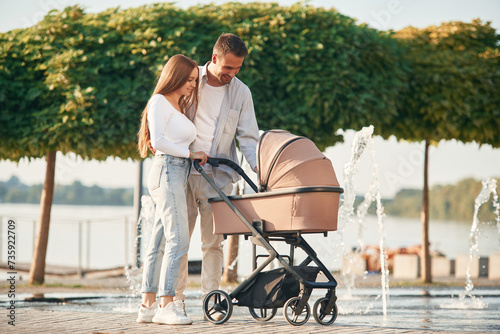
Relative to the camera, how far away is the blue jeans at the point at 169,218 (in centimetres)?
493

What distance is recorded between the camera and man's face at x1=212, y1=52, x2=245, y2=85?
5066mm

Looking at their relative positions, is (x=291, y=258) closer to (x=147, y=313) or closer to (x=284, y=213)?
(x=284, y=213)

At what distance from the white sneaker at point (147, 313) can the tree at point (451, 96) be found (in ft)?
22.1

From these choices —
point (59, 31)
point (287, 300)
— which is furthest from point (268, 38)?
point (287, 300)

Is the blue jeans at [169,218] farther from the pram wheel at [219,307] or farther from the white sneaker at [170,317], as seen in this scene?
the pram wheel at [219,307]

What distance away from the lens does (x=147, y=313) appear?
16.7 ft

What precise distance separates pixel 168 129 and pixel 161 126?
0.21 feet

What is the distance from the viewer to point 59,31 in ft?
34.2

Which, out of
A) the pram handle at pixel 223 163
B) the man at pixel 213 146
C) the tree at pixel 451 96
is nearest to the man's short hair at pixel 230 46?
the man at pixel 213 146

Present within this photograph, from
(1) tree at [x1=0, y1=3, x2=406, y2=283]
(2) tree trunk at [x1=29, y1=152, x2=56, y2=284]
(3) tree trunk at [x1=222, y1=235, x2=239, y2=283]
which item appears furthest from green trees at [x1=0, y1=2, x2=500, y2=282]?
(3) tree trunk at [x1=222, y1=235, x2=239, y2=283]

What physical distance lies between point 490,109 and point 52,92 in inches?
265

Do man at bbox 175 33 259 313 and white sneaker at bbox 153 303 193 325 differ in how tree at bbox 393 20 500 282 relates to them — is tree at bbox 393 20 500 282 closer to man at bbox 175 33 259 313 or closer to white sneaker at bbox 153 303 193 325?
man at bbox 175 33 259 313

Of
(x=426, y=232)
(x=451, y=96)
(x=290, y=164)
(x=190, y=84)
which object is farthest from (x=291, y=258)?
(x=426, y=232)

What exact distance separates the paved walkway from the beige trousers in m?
0.31
